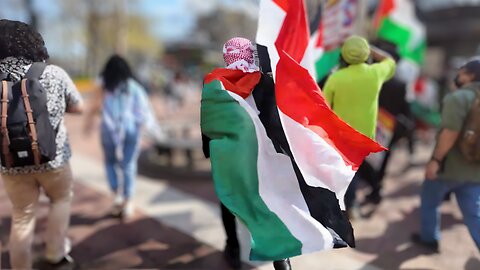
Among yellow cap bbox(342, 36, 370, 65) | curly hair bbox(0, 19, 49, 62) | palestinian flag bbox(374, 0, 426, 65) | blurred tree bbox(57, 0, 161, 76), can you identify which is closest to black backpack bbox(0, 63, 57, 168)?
curly hair bbox(0, 19, 49, 62)

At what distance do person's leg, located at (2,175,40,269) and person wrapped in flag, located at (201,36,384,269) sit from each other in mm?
1282

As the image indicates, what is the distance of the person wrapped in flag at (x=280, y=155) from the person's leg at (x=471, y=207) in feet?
3.51

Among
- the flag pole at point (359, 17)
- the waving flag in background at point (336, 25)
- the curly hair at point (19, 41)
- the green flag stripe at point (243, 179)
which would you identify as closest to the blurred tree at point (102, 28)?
the flag pole at point (359, 17)

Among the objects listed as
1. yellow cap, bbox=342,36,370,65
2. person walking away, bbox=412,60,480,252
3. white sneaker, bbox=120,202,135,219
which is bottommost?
white sneaker, bbox=120,202,135,219

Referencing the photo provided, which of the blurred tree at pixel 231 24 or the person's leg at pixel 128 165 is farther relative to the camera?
the blurred tree at pixel 231 24

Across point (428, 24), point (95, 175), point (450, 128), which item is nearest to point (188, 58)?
point (428, 24)

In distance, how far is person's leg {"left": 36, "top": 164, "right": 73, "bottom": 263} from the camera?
2811mm

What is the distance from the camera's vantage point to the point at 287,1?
270 cm

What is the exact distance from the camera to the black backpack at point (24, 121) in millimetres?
2445

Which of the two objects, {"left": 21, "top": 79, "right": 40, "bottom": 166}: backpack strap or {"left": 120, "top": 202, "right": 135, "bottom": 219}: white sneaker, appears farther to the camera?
{"left": 120, "top": 202, "right": 135, "bottom": 219}: white sneaker

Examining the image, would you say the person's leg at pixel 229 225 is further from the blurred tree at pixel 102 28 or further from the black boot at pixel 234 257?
the blurred tree at pixel 102 28

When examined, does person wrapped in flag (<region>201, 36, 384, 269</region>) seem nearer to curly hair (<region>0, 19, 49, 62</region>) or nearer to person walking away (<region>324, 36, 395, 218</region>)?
person walking away (<region>324, 36, 395, 218</region>)

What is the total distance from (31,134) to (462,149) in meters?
2.91

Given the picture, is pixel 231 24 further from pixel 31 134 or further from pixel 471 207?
pixel 31 134
